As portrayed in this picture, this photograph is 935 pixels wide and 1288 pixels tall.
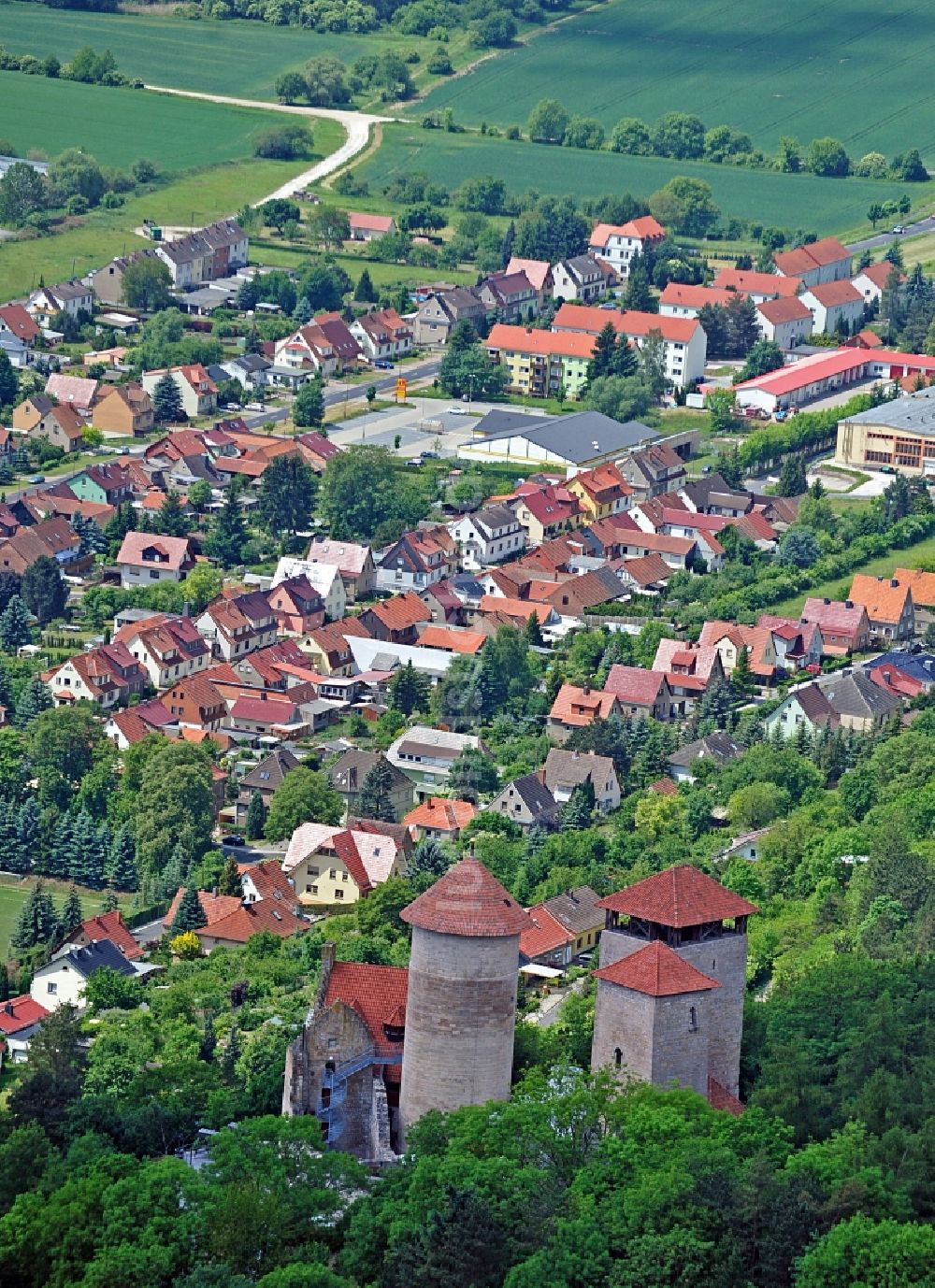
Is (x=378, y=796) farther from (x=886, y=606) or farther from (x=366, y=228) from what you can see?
(x=366, y=228)

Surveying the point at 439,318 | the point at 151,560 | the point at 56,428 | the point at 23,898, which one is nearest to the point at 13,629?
the point at 151,560

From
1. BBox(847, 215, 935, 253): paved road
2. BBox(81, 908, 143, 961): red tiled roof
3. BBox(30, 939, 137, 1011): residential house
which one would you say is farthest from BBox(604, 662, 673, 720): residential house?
BBox(847, 215, 935, 253): paved road

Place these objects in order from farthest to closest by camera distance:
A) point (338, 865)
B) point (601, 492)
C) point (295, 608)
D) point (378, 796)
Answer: point (601, 492) → point (295, 608) → point (378, 796) → point (338, 865)

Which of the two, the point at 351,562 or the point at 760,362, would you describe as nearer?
the point at 351,562

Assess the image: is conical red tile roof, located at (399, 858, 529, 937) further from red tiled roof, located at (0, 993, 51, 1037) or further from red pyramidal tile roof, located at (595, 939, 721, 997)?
red tiled roof, located at (0, 993, 51, 1037)

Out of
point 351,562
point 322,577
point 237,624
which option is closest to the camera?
point 237,624

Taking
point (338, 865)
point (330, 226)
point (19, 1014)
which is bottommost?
point (330, 226)

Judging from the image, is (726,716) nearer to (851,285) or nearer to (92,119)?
(851,285)

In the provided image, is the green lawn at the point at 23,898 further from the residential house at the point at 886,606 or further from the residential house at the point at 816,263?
the residential house at the point at 816,263

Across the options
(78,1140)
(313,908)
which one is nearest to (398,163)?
(313,908)
